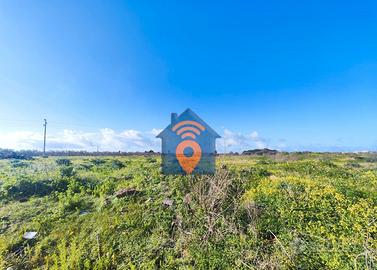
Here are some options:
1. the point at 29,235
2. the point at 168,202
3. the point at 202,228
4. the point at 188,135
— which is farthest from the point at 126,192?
the point at 188,135

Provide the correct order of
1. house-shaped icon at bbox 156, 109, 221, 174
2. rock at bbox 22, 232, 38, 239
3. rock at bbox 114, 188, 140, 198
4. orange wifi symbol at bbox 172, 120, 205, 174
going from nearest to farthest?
1. rock at bbox 22, 232, 38, 239
2. rock at bbox 114, 188, 140, 198
3. orange wifi symbol at bbox 172, 120, 205, 174
4. house-shaped icon at bbox 156, 109, 221, 174

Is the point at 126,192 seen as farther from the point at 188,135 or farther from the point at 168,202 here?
the point at 188,135

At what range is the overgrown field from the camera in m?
3.83

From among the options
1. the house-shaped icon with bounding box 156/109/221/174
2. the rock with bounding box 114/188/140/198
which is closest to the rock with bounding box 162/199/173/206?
the rock with bounding box 114/188/140/198

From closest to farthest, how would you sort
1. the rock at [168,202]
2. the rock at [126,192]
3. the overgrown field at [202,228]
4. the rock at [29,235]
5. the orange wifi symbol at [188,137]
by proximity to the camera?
1. the overgrown field at [202,228]
2. the rock at [29,235]
3. the rock at [168,202]
4. the rock at [126,192]
5. the orange wifi symbol at [188,137]

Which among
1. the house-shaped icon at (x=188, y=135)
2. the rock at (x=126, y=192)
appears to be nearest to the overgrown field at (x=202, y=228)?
the rock at (x=126, y=192)

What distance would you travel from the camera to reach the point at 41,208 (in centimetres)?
675

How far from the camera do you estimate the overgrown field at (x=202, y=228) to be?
383cm

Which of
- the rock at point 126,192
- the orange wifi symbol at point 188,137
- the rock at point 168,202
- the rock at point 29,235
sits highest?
the orange wifi symbol at point 188,137

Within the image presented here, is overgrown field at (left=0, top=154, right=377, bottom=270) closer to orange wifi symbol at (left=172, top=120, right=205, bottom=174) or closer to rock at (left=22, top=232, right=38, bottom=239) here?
rock at (left=22, top=232, right=38, bottom=239)

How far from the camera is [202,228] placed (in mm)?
4855

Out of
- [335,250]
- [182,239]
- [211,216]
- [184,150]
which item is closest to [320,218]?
[335,250]

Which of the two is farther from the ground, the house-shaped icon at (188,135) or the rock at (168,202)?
the house-shaped icon at (188,135)

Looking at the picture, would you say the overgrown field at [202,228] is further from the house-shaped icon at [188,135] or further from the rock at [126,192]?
the house-shaped icon at [188,135]
